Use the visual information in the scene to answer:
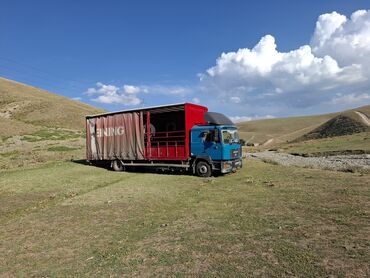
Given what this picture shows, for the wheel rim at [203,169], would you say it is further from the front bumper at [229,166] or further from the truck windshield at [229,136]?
the truck windshield at [229,136]

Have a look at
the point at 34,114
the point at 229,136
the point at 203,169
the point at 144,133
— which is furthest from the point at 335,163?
the point at 34,114

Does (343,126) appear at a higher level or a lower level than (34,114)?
lower

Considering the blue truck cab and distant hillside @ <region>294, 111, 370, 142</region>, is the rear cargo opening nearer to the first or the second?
the blue truck cab

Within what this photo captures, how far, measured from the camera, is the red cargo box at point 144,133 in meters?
18.3

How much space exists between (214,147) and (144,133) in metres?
4.97

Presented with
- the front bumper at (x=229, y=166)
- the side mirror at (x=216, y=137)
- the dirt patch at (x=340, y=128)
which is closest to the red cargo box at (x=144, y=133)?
the side mirror at (x=216, y=137)

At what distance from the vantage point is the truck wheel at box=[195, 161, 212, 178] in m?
17.2

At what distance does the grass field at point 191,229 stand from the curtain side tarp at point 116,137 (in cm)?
599

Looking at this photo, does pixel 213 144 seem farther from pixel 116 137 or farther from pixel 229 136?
pixel 116 137

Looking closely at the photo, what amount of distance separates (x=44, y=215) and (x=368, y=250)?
8.64 meters

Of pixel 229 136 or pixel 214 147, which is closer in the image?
pixel 214 147

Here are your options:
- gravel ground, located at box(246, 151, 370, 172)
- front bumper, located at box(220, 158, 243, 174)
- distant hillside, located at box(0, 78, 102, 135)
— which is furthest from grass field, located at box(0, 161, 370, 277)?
distant hillside, located at box(0, 78, 102, 135)

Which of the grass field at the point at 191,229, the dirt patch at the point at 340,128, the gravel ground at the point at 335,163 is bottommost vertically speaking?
the grass field at the point at 191,229

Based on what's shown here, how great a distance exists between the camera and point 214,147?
17.0m
